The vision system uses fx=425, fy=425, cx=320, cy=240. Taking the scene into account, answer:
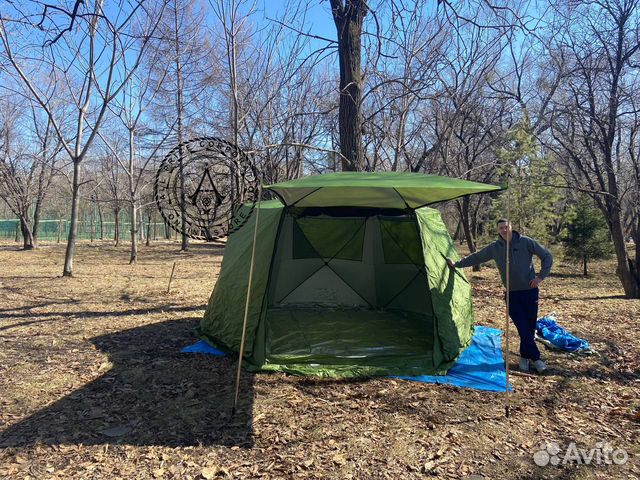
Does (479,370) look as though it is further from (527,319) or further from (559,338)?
(559,338)

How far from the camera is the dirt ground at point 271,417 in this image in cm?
273

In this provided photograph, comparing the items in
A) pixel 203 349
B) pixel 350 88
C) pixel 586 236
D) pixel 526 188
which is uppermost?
pixel 350 88

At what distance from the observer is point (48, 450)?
284cm

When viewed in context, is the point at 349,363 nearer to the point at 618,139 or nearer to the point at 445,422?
the point at 445,422

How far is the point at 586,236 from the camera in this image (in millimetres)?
14055

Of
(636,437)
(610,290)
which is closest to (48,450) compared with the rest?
(636,437)

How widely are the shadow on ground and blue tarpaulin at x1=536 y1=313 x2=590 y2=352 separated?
355 cm

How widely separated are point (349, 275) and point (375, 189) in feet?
9.18

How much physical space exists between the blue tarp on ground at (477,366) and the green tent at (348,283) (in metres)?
0.10

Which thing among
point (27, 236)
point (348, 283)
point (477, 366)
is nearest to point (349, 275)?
point (348, 283)

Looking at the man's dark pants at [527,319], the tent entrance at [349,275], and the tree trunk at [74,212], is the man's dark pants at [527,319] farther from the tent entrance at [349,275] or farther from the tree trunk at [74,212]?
the tree trunk at [74,212]

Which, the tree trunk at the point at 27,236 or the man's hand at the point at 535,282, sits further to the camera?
the tree trunk at the point at 27,236

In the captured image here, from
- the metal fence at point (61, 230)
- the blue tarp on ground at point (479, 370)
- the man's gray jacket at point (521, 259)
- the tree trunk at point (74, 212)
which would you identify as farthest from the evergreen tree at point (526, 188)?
the metal fence at point (61, 230)

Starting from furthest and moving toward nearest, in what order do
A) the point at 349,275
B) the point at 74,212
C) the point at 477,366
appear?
1. the point at 74,212
2. the point at 349,275
3. the point at 477,366
